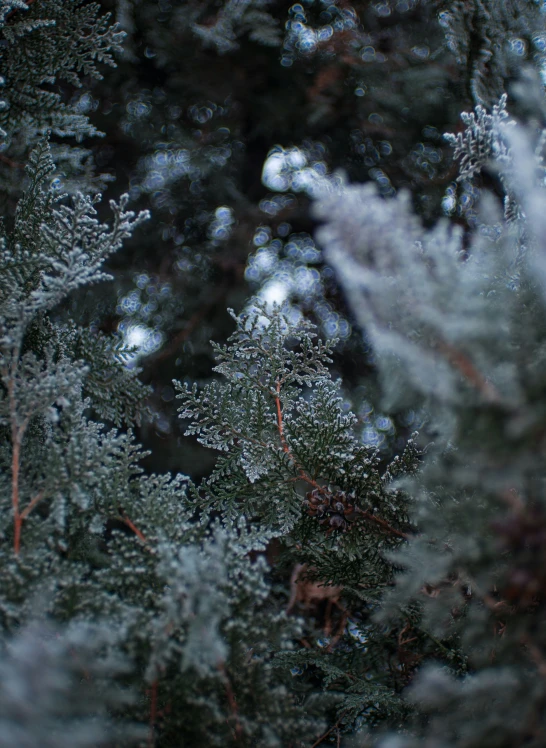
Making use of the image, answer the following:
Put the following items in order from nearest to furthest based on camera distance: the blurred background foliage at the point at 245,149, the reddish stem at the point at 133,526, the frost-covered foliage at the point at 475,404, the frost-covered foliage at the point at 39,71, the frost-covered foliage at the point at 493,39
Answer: the frost-covered foliage at the point at 475,404
the reddish stem at the point at 133,526
the frost-covered foliage at the point at 39,71
the frost-covered foliage at the point at 493,39
the blurred background foliage at the point at 245,149

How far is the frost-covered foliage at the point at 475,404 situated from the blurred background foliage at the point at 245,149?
647mm

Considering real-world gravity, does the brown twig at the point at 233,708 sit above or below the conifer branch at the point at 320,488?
below

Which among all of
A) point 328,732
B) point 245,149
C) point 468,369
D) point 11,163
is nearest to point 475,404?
point 468,369

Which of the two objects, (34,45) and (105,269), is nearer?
(34,45)

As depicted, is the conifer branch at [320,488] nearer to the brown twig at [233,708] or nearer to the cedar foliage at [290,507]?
the cedar foliage at [290,507]

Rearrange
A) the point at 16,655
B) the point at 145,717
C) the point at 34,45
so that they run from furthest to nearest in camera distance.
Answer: the point at 34,45 → the point at 145,717 → the point at 16,655

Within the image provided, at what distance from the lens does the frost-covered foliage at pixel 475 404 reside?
0.38m

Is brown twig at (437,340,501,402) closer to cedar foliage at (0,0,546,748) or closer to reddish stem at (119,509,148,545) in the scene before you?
cedar foliage at (0,0,546,748)

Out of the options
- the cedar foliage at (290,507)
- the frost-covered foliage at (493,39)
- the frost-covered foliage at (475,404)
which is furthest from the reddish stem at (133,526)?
the frost-covered foliage at (493,39)

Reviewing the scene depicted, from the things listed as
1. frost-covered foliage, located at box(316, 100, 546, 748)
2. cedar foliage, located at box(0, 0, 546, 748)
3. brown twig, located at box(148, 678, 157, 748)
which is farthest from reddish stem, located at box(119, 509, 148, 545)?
frost-covered foliage, located at box(316, 100, 546, 748)

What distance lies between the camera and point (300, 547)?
65 centimetres

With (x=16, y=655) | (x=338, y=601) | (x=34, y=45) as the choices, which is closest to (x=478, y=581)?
(x=16, y=655)

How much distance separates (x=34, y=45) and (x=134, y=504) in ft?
2.21

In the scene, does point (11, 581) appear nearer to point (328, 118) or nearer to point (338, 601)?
point (338, 601)
